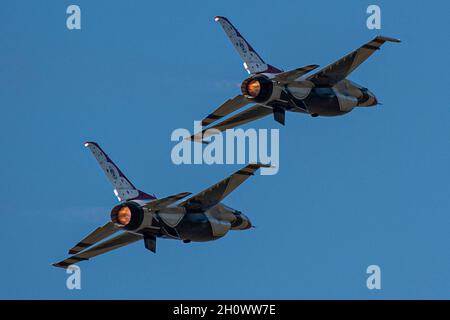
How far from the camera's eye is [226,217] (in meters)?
80.2

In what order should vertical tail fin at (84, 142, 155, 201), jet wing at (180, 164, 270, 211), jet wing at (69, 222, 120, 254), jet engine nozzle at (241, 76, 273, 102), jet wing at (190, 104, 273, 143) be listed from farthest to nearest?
1. jet wing at (190, 104, 273, 143)
2. jet engine nozzle at (241, 76, 273, 102)
3. vertical tail fin at (84, 142, 155, 201)
4. jet wing at (69, 222, 120, 254)
5. jet wing at (180, 164, 270, 211)

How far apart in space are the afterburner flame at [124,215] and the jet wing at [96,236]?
1423mm

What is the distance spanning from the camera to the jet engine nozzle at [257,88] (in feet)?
263

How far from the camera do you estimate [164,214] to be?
255 feet

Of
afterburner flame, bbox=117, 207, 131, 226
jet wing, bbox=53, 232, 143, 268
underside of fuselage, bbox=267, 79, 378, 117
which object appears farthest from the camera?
jet wing, bbox=53, 232, 143, 268

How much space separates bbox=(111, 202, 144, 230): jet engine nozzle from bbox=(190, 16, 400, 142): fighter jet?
7.23 meters

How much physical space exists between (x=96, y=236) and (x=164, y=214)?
10.4 feet

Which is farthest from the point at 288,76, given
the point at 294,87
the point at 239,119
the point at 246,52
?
the point at 239,119

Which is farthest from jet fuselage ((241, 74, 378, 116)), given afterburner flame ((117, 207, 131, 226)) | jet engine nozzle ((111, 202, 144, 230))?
afterburner flame ((117, 207, 131, 226))

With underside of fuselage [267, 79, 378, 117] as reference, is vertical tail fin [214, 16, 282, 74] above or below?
above

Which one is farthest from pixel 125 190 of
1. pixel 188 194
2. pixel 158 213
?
pixel 188 194

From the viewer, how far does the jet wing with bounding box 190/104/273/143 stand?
280 ft

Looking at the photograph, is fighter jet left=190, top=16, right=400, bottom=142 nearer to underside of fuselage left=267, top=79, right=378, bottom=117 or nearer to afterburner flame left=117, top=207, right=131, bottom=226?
underside of fuselage left=267, top=79, right=378, bottom=117
